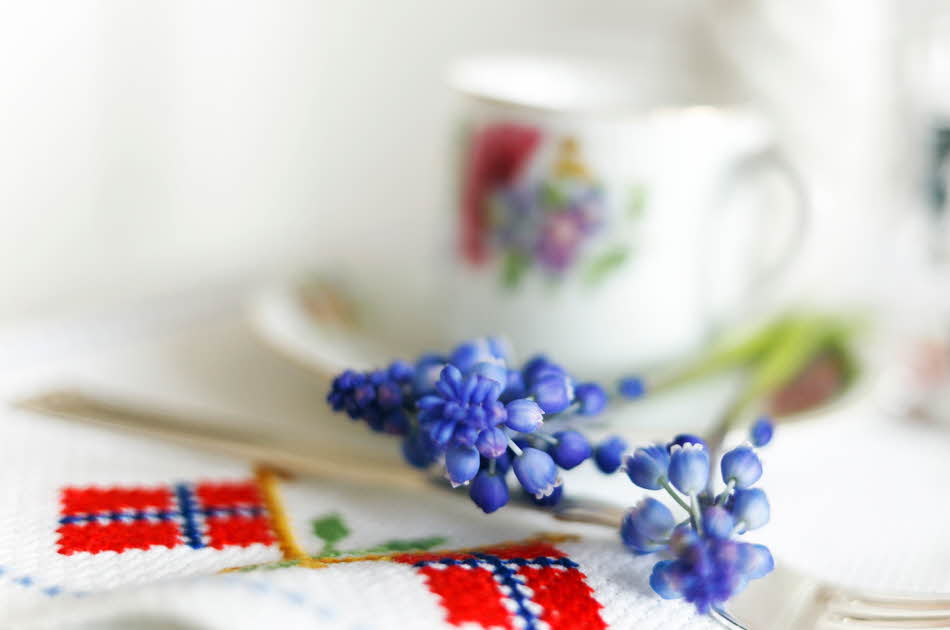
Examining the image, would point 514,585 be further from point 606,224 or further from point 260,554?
point 606,224

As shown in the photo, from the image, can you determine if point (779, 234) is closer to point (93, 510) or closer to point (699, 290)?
point (699, 290)

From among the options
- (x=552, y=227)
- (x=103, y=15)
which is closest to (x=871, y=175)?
(x=552, y=227)

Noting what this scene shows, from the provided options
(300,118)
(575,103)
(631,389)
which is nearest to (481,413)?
(631,389)

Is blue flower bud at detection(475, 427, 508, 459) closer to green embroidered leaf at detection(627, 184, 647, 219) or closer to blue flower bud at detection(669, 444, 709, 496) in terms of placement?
blue flower bud at detection(669, 444, 709, 496)

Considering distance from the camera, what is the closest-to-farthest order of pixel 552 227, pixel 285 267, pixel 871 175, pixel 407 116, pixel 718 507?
pixel 718 507
pixel 552 227
pixel 871 175
pixel 285 267
pixel 407 116

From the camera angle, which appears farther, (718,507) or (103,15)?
(103,15)

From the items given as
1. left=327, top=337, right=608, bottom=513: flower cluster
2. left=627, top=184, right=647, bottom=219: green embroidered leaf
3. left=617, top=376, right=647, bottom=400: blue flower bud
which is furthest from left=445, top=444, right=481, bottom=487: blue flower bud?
left=627, top=184, right=647, bottom=219: green embroidered leaf
